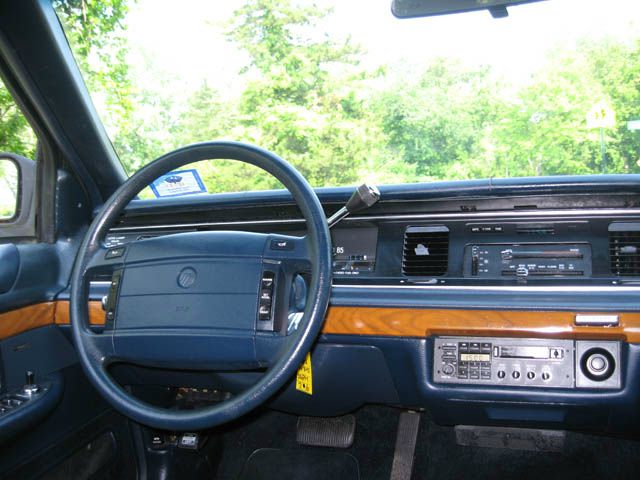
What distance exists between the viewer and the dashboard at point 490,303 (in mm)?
2047

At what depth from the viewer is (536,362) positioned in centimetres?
208

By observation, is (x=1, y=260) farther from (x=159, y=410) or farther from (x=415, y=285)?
(x=415, y=285)

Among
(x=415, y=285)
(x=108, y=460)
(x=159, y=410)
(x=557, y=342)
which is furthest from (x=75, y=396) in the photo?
(x=557, y=342)

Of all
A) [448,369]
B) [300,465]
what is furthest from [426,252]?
[300,465]

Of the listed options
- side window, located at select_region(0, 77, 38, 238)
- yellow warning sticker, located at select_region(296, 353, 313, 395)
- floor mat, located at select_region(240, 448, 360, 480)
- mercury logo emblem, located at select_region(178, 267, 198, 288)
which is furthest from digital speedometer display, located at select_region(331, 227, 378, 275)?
side window, located at select_region(0, 77, 38, 238)

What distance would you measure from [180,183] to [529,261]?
138 centimetres

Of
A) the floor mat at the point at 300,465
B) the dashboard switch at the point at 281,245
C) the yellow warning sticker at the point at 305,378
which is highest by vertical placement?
the dashboard switch at the point at 281,245

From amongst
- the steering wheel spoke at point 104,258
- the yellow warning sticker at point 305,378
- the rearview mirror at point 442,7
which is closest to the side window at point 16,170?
the steering wheel spoke at point 104,258

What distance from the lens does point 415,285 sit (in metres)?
2.22

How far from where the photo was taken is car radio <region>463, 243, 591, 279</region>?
2184mm

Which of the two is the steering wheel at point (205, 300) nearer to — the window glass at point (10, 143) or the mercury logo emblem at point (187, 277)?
the mercury logo emblem at point (187, 277)

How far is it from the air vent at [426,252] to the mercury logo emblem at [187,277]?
840 millimetres

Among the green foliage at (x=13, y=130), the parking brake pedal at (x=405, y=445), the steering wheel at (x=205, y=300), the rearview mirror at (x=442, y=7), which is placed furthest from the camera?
the parking brake pedal at (x=405, y=445)

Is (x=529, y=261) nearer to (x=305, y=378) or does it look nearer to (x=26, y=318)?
(x=305, y=378)
